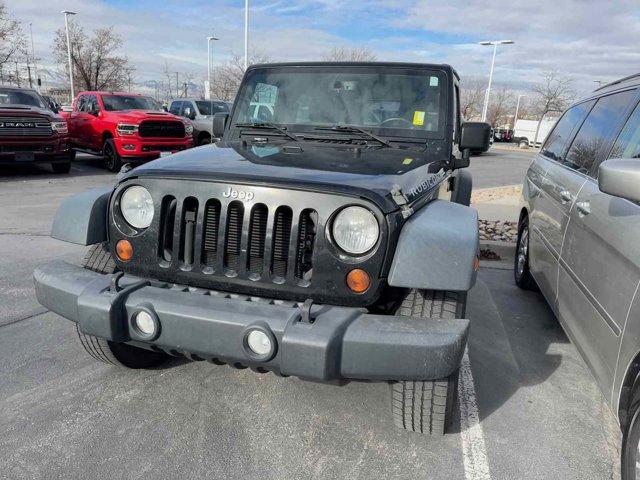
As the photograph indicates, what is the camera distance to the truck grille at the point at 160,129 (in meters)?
12.2

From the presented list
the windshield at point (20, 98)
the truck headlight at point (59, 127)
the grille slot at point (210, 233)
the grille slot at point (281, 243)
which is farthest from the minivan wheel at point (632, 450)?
the windshield at point (20, 98)

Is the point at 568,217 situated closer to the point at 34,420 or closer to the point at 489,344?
the point at 489,344

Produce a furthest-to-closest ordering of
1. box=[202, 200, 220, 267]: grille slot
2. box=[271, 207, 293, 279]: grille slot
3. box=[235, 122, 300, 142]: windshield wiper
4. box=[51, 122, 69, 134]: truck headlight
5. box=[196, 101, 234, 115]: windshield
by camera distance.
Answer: box=[196, 101, 234, 115]: windshield < box=[51, 122, 69, 134]: truck headlight < box=[235, 122, 300, 142]: windshield wiper < box=[202, 200, 220, 267]: grille slot < box=[271, 207, 293, 279]: grille slot

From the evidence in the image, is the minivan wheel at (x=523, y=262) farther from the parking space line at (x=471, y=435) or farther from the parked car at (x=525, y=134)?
the parked car at (x=525, y=134)

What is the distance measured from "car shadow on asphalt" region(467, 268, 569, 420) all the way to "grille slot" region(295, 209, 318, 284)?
4.65ft

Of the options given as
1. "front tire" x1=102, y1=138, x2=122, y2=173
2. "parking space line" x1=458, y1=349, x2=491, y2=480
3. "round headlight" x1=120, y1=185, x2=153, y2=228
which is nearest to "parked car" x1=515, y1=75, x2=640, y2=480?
"parking space line" x1=458, y1=349, x2=491, y2=480

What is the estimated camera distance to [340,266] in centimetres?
233

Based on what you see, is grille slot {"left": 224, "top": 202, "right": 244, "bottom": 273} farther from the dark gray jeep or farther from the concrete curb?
the concrete curb

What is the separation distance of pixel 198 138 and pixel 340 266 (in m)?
15.0

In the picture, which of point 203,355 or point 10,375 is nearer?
point 203,355

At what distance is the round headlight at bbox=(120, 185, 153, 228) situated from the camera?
266 cm

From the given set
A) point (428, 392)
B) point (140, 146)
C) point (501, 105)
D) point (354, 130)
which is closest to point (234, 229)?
point (428, 392)

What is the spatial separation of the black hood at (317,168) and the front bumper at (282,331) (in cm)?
55

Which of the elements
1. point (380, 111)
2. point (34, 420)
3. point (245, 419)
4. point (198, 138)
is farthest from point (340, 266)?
point (198, 138)
